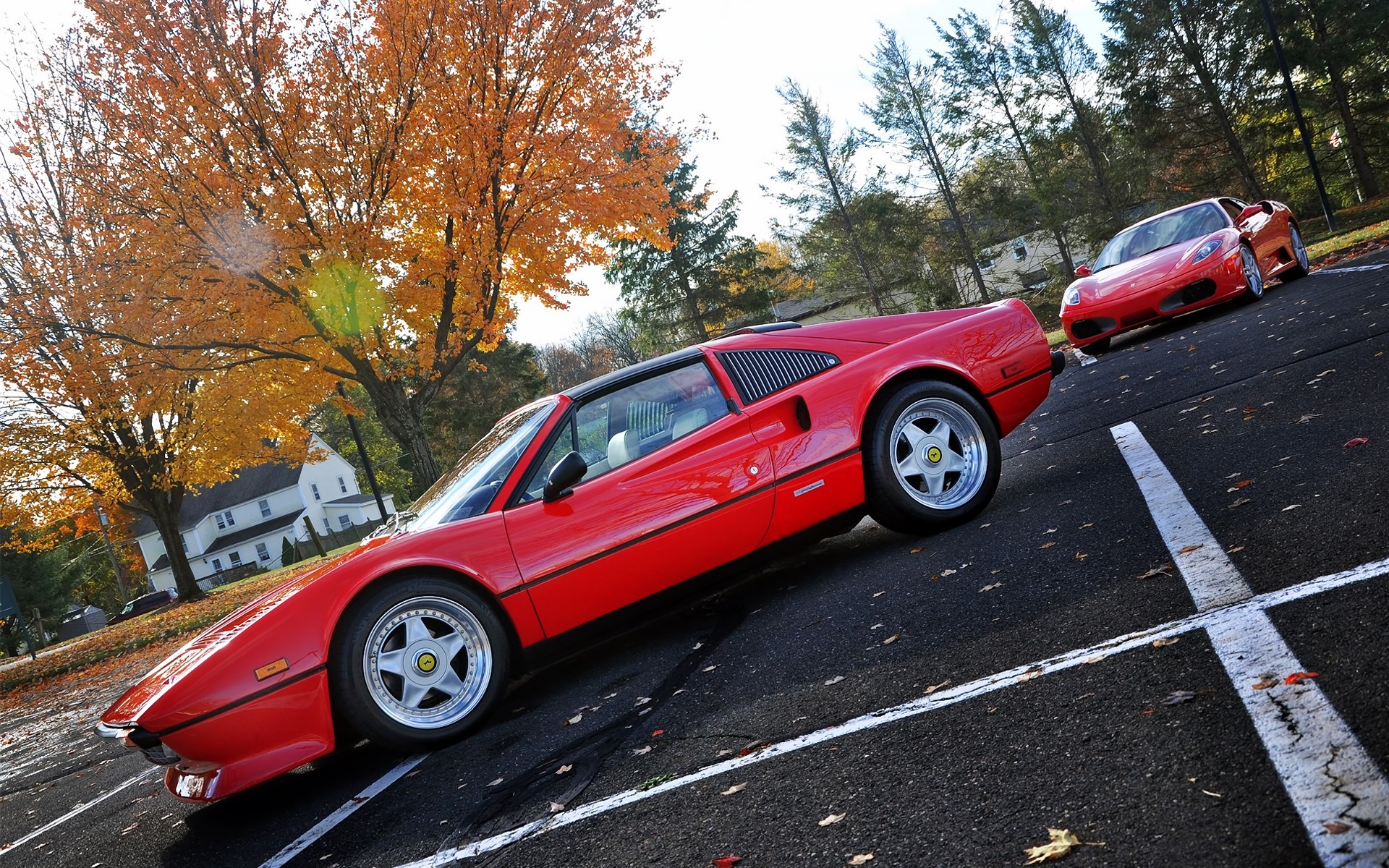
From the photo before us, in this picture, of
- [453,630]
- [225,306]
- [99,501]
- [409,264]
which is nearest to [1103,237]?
[409,264]

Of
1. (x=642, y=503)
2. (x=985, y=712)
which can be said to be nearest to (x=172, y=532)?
(x=642, y=503)

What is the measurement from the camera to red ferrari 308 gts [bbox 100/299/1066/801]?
12.8ft

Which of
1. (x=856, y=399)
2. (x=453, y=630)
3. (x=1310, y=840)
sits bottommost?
(x=1310, y=840)

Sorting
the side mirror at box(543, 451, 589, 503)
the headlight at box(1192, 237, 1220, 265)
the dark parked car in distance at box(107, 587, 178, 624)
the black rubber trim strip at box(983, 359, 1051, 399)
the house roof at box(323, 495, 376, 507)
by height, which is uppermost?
the house roof at box(323, 495, 376, 507)

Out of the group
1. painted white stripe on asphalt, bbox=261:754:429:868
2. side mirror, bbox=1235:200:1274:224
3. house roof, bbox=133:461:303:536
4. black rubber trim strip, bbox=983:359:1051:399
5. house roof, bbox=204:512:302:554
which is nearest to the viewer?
painted white stripe on asphalt, bbox=261:754:429:868

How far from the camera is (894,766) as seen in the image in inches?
104

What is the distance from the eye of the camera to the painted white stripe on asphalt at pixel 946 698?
9.43 ft

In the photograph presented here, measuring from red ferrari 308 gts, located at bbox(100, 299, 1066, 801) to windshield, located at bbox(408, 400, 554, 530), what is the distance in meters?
0.02

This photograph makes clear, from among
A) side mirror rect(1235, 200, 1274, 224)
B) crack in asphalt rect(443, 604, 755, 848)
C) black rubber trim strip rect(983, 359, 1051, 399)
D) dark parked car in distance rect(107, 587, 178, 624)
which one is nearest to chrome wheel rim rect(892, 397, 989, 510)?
black rubber trim strip rect(983, 359, 1051, 399)

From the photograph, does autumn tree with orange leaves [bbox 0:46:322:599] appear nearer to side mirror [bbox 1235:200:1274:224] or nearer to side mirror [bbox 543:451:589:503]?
side mirror [bbox 543:451:589:503]

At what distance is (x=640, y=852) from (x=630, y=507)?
2.01m

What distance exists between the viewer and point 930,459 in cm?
519

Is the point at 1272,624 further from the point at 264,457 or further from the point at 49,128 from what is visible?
the point at 264,457

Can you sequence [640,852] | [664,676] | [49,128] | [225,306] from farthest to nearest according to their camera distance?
[49,128]
[225,306]
[664,676]
[640,852]
